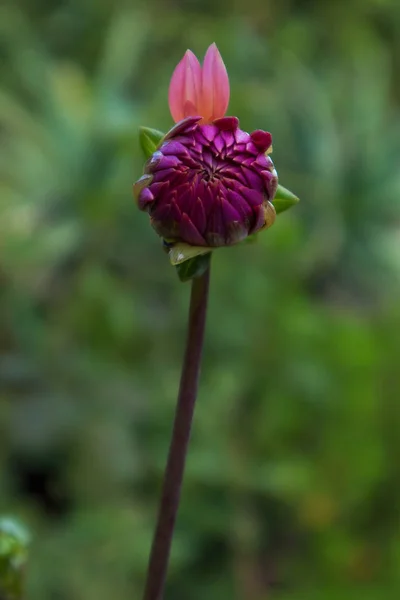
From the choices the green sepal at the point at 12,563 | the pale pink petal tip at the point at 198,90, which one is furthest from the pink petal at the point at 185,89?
the green sepal at the point at 12,563

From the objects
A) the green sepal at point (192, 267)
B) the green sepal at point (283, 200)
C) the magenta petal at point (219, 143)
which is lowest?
the green sepal at point (192, 267)

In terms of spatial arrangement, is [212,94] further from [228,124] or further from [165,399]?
[165,399]

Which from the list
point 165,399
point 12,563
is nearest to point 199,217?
point 12,563

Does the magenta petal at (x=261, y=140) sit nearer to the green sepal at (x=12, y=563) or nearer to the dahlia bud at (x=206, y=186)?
the dahlia bud at (x=206, y=186)

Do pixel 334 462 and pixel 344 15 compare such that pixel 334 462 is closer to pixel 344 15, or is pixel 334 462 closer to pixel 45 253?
pixel 45 253

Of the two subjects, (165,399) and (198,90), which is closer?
(198,90)

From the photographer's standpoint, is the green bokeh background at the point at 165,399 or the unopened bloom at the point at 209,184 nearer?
the unopened bloom at the point at 209,184

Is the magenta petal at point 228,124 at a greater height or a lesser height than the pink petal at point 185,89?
lesser

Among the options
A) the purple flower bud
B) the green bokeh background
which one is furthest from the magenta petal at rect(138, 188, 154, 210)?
the green bokeh background

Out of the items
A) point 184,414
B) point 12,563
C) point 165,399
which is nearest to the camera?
point 184,414
